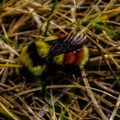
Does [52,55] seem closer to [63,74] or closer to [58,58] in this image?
[58,58]

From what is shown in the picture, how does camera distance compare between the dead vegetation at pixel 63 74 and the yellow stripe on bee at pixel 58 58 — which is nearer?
the yellow stripe on bee at pixel 58 58

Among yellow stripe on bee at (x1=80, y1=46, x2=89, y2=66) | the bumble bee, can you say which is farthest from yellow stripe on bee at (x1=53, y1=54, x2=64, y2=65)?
yellow stripe on bee at (x1=80, y1=46, x2=89, y2=66)

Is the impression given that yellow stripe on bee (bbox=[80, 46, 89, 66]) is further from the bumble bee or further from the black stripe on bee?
the black stripe on bee

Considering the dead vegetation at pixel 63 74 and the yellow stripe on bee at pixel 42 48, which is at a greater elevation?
the yellow stripe on bee at pixel 42 48

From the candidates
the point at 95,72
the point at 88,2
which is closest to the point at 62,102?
the point at 95,72

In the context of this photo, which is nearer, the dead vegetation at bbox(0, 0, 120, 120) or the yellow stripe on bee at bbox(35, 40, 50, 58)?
the yellow stripe on bee at bbox(35, 40, 50, 58)

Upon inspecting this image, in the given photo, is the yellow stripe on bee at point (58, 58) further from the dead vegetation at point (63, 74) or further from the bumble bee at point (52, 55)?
the dead vegetation at point (63, 74)

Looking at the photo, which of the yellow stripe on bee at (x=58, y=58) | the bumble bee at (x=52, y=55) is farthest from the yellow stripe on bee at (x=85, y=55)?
the yellow stripe on bee at (x=58, y=58)

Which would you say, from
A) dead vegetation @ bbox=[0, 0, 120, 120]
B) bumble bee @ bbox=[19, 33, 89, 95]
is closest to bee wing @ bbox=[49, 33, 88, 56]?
bumble bee @ bbox=[19, 33, 89, 95]

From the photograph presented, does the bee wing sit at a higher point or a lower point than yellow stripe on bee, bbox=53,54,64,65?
higher

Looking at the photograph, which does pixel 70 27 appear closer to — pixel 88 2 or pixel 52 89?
pixel 88 2
